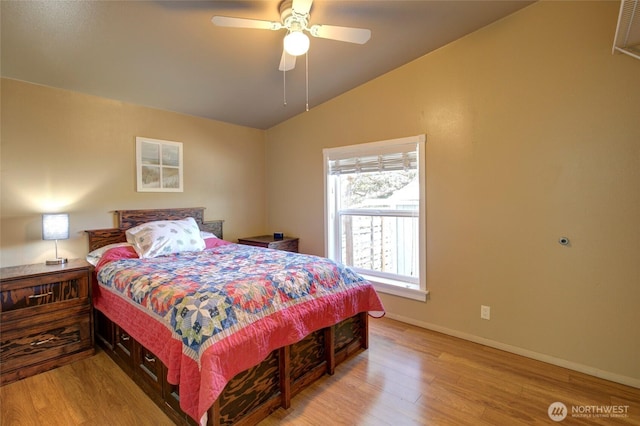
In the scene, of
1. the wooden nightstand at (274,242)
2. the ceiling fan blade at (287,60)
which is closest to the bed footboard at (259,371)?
the wooden nightstand at (274,242)

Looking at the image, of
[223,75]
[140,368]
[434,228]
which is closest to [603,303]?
[434,228]

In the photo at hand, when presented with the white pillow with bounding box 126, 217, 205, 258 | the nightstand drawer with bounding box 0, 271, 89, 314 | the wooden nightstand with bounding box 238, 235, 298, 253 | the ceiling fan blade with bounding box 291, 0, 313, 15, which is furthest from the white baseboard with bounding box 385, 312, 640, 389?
the nightstand drawer with bounding box 0, 271, 89, 314

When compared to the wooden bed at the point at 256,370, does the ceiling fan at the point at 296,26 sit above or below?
above

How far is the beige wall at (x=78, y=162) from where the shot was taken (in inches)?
98.0

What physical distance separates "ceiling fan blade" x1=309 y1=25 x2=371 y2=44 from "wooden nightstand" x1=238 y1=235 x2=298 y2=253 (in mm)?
2511

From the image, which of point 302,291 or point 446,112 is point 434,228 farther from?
point 302,291

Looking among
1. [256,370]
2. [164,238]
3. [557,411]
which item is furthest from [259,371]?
[557,411]

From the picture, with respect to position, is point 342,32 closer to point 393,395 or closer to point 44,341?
point 393,395

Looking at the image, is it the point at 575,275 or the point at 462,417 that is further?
the point at 575,275

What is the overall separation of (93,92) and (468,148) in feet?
11.6

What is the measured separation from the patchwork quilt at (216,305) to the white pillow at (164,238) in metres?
0.11

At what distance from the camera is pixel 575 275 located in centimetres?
221

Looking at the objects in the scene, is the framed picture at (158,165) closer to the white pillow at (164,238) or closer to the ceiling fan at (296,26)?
the white pillow at (164,238)

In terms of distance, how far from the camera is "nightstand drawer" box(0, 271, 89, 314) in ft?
6.96
